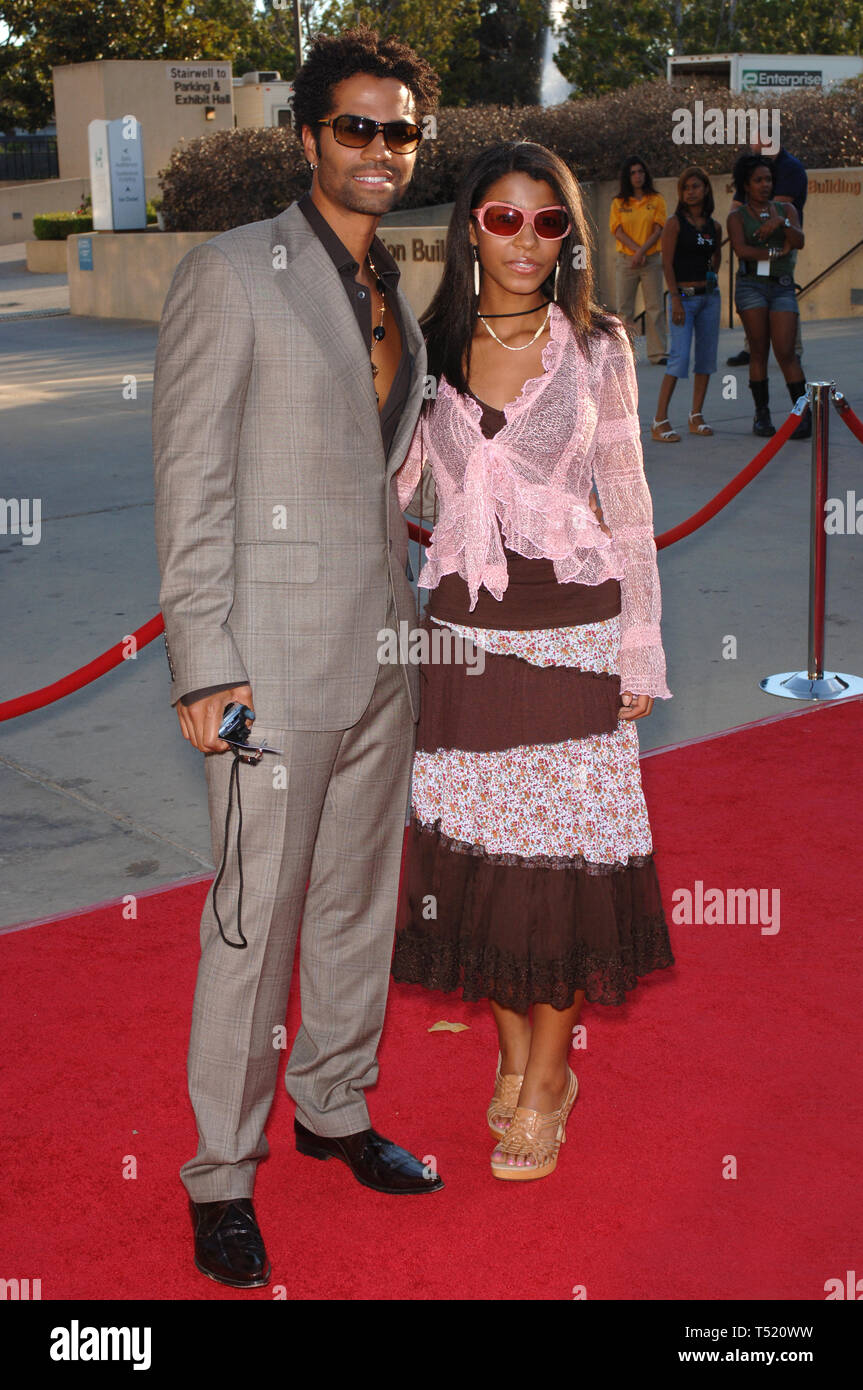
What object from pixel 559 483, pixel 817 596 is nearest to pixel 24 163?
pixel 817 596

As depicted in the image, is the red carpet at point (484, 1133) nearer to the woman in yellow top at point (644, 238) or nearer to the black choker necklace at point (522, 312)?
the black choker necklace at point (522, 312)

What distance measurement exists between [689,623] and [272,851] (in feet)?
15.5

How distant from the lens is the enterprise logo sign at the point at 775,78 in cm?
2667

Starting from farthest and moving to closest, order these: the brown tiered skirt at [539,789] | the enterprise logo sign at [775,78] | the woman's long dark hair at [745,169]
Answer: the enterprise logo sign at [775,78] < the woman's long dark hair at [745,169] < the brown tiered skirt at [539,789]

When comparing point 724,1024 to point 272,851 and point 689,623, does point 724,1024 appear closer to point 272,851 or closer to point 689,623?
point 272,851

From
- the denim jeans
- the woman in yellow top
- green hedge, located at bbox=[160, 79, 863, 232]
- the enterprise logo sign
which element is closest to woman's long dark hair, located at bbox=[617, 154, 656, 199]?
the woman in yellow top

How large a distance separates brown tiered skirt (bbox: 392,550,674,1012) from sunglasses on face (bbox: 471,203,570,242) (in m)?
0.63

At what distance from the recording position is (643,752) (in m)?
5.89

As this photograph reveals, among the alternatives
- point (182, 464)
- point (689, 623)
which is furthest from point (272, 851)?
point (689, 623)

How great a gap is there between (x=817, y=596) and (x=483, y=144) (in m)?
16.8

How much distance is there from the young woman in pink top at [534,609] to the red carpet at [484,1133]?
0.84 feet

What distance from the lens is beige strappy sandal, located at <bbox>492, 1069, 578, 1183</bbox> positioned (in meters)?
3.26

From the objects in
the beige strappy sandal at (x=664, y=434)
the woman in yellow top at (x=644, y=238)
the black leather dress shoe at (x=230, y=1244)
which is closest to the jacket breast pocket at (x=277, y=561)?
the black leather dress shoe at (x=230, y=1244)

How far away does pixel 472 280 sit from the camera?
3143 millimetres
